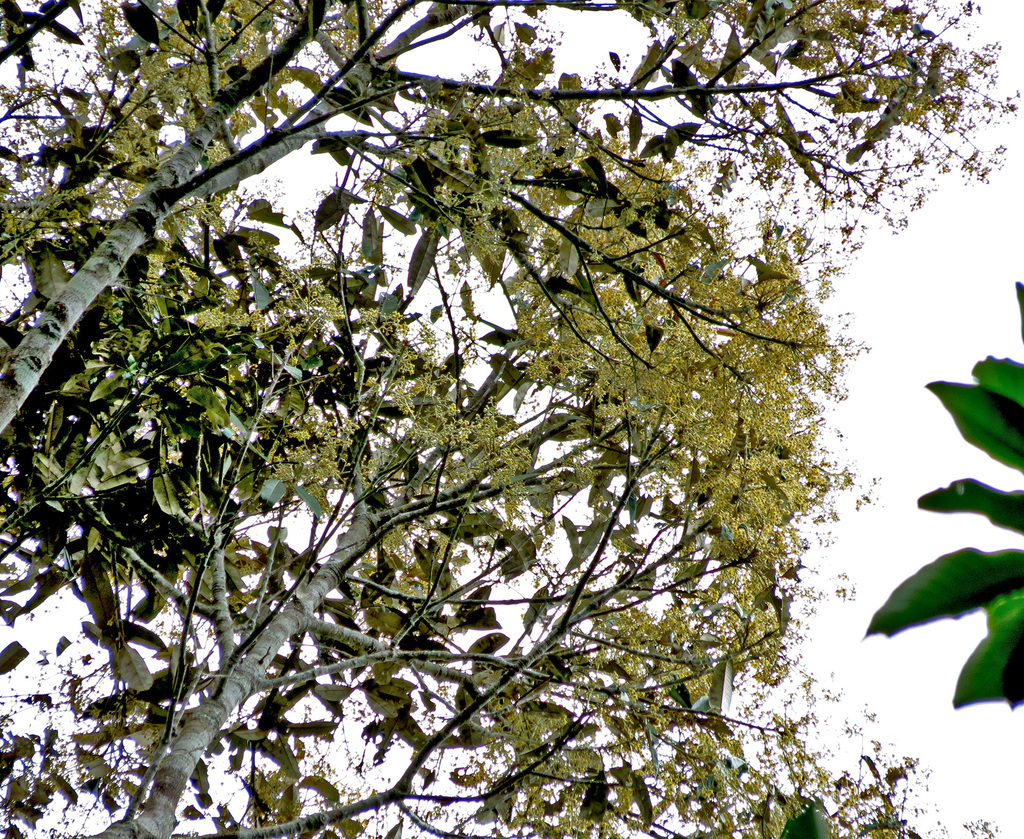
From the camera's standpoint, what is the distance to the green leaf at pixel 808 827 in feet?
1.85

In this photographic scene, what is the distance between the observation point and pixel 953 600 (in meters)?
0.47

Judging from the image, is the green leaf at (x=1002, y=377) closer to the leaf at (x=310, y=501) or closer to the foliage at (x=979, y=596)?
the foliage at (x=979, y=596)

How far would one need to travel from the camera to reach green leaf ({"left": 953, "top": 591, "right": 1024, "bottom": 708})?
1.50 ft

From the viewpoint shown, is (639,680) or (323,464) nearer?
(323,464)

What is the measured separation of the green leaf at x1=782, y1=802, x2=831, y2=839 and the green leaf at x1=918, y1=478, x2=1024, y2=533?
28cm

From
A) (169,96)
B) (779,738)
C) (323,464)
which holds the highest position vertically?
(169,96)

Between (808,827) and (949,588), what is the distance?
0.83 feet

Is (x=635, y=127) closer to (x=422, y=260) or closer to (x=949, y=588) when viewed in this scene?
(x=422, y=260)

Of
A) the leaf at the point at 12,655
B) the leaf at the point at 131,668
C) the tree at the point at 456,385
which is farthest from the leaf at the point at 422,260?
the leaf at the point at 12,655

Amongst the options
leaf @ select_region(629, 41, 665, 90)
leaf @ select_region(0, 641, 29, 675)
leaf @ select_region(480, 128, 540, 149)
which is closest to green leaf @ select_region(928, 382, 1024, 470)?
leaf @ select_region(480, 128, 540, 149)

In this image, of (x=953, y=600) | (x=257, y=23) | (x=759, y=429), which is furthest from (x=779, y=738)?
(x=257, y=23)

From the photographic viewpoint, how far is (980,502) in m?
0.49

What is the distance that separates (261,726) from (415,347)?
1.40m

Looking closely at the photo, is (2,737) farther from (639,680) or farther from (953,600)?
(953,600)
